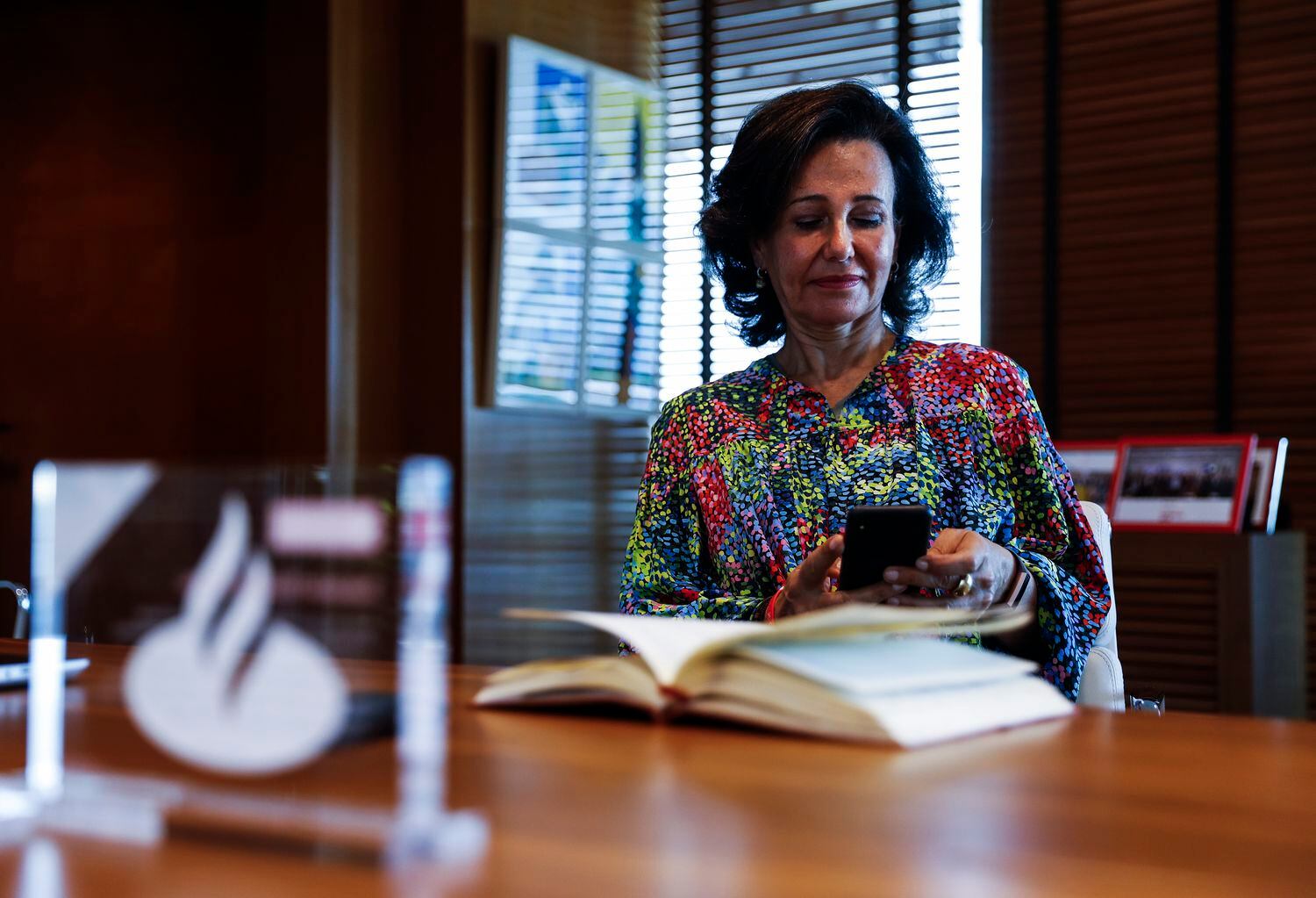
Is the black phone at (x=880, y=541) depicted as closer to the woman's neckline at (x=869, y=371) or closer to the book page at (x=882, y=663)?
the book page at (x=882, y=663)

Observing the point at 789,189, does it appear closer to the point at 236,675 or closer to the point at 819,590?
the point at 819,590

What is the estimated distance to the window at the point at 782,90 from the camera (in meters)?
4.13

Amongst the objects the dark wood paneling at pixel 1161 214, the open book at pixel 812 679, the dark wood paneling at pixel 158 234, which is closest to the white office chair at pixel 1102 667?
the open book at pixel 812 679

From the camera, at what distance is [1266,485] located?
10.9 ft

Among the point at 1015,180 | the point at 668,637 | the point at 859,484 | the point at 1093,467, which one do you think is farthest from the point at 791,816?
the point at 1015,180

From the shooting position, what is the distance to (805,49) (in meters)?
4.43

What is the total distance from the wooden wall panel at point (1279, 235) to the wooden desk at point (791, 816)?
2946 millimetres

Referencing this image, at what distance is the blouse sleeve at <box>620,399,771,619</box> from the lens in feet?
6.29

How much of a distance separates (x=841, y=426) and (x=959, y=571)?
43 cm

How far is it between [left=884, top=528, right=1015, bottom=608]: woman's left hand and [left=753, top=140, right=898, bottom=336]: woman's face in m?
0.48

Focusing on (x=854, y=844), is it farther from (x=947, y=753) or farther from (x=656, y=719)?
(x=656, y=719)

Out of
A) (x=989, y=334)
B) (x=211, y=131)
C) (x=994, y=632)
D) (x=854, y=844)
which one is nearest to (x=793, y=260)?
(x=994, y=632)

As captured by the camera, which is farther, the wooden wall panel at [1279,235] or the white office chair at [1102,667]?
the wooden wall panel at [1279,235]

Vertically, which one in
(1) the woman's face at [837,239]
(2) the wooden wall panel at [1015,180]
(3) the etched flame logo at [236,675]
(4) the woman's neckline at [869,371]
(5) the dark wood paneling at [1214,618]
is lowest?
(5) the dark wood paneling at [1214,618]
